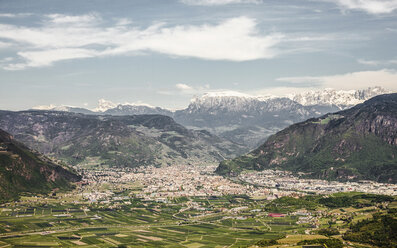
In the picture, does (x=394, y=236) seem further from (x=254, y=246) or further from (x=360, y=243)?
(x=254, y=246)

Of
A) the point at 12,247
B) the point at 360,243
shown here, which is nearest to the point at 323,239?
the point at 360,243

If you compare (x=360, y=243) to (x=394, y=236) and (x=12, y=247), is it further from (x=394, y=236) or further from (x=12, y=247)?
(x=12, y=247)

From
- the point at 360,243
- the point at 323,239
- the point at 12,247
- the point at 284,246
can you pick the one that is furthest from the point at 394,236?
the point at 12,247

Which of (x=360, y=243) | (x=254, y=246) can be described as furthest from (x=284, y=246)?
(x=360, y=243)

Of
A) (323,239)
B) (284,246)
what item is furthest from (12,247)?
(323,239)

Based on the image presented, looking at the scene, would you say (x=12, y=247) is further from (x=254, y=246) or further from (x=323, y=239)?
(x=323, y=239)

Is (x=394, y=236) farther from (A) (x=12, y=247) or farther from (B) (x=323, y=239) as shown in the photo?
(A) (x=12, y=247)
